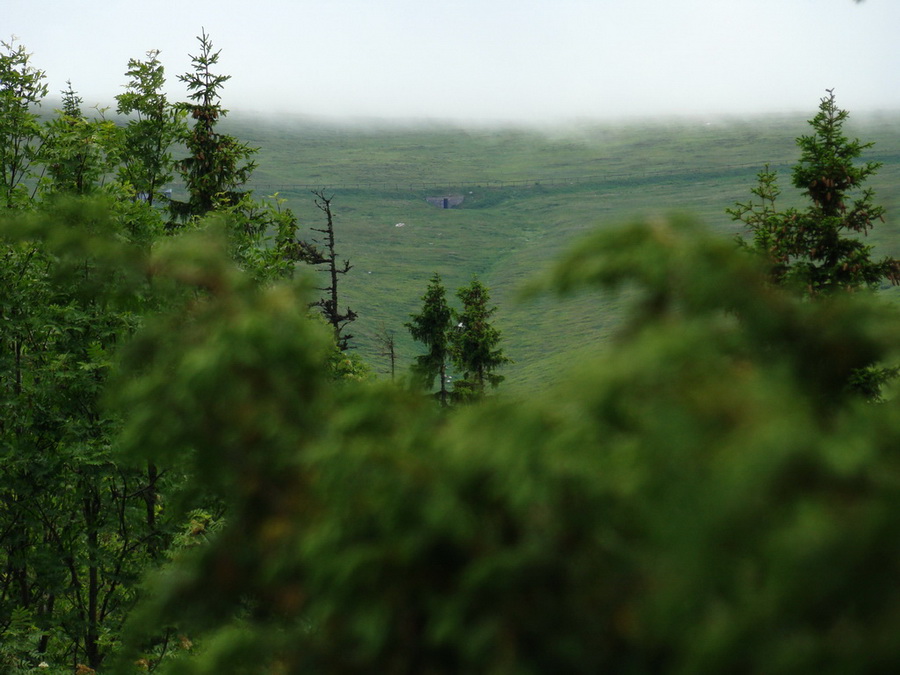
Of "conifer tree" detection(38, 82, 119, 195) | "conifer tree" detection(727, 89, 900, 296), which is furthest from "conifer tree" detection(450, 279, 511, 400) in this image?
"conifer tree" detection(38, 82, 119, 195)

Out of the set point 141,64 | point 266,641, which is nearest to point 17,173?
point 141,64

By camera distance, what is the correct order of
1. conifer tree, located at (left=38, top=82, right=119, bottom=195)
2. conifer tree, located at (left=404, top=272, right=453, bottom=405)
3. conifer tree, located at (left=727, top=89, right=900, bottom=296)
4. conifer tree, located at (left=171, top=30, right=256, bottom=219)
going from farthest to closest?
1. conifer tree, located at (left=404, top=272, right=453, bottom=405)
2. conifer tree, located at (left=171, top=30, right=256, bottom=219)
3. conifer tree, located at (left=727, top=89, right=900, bottom=296)
4. conifer tree, located at (left=38, top=82, right=119, bottom=195)

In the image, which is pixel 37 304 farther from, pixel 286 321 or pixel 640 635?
pixel 640 635

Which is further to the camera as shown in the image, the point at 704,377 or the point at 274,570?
the point at 274,570

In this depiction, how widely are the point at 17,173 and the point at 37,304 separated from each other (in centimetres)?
542

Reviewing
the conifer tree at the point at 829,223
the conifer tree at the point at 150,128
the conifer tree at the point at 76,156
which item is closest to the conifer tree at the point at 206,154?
the conifer tree at the point at 150,128

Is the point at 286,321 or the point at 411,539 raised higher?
the point at 286,321

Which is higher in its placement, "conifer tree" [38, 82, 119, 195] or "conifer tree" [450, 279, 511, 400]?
"conifer tree" [38, 82, 119, 195]

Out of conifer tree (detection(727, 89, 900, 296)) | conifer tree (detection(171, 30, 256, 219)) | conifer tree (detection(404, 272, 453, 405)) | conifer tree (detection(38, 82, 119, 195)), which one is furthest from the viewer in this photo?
conifer tree (detection(404, 272, 453, 405))

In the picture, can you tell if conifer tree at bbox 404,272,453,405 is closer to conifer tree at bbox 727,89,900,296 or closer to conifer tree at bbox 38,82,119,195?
conifer tree at bbox 727,89,900,296

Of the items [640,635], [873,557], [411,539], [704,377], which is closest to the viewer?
[873,557]

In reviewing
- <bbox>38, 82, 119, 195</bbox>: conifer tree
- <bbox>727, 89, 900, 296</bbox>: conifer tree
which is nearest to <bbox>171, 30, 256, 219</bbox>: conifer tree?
<bbox>38, 82, 119, 195</bbox>: conifer tree

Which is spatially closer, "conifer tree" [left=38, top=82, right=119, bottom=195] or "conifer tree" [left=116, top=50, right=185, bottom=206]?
"conifer tree" [left=38, top=82, right=119, bottom=195]

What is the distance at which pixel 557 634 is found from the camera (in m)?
2.07
